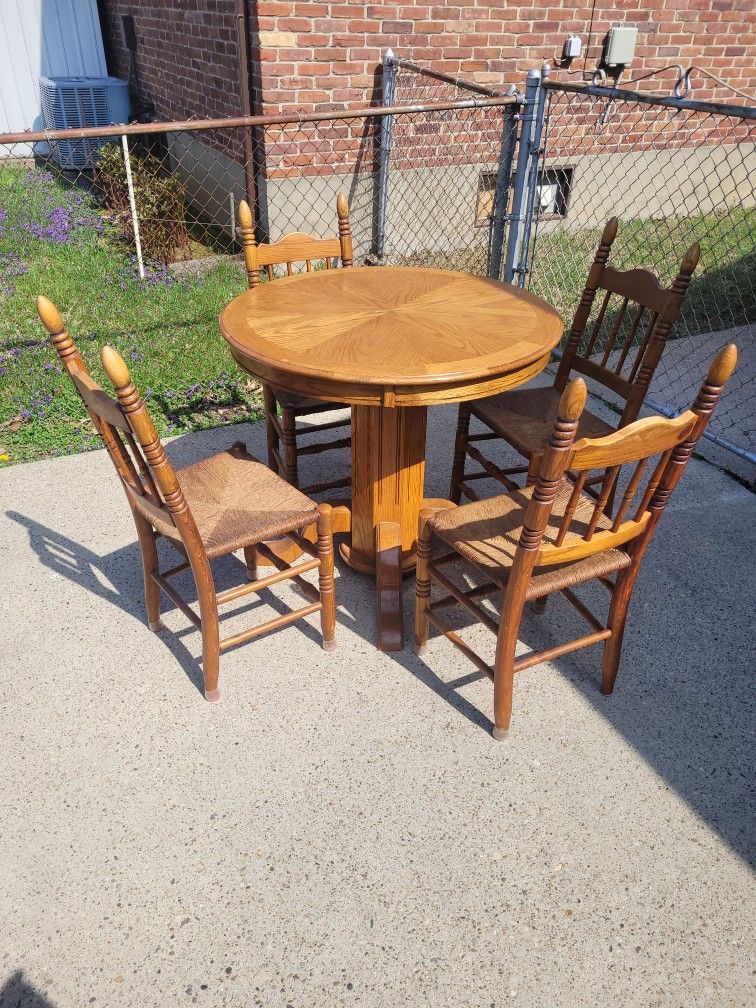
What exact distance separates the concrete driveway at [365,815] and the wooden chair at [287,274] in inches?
23.3

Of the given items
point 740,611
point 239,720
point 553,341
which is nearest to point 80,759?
point 239,720

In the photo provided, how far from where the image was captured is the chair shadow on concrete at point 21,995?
5.59 feet

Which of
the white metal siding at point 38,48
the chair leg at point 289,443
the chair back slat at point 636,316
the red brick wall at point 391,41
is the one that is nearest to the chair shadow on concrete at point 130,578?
the chair leg at point 289,443

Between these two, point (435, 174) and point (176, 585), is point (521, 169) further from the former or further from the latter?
point (176, 585)

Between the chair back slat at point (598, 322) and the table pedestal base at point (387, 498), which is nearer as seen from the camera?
the table pedestal base at point (387, 498)

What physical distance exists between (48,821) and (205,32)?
5592 millimetres

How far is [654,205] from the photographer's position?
22.8ft

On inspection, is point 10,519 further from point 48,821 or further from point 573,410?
point 573,410

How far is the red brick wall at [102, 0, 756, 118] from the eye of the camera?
4930 mm

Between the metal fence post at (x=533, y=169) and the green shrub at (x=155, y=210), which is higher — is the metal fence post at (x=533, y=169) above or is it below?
above

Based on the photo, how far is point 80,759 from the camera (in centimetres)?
226

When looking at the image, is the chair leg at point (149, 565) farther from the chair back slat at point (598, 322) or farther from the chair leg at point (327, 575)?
the chair back slat at point (598, 322)

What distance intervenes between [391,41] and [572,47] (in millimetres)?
1435

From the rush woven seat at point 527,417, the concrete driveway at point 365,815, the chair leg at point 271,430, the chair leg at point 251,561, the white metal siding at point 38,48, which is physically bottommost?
the concrete driveway at point 365,815
